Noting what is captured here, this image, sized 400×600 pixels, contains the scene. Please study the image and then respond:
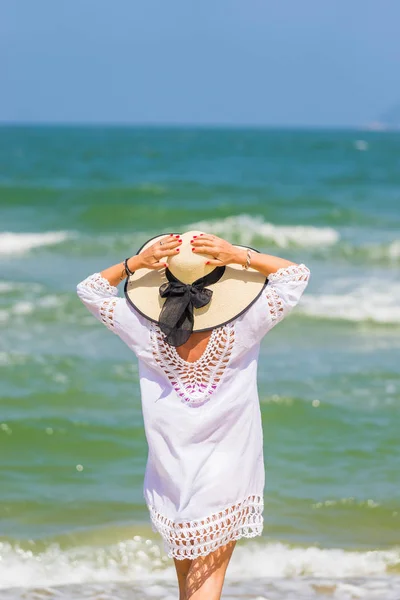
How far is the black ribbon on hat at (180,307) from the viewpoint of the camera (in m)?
3.22

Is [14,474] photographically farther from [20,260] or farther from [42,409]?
[20,260]

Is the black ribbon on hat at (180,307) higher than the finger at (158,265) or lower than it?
lower

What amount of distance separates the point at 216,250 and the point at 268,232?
1711 centimetres

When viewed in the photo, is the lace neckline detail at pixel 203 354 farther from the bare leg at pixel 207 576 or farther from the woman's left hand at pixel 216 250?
the bare leg at pixel 207 576

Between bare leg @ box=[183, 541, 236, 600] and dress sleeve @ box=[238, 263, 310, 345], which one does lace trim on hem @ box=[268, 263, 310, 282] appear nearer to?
dress sleeve @ box=[238, 263, 310, 345]

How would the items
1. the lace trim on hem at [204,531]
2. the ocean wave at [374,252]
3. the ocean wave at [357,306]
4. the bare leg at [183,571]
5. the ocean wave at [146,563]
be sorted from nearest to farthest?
the lace trim on hem at [204,531]
the bare leg at [183,571]
the ocean wave at [146,563]
the ocean wave at [357,306]
the ocean wave at [374,252]

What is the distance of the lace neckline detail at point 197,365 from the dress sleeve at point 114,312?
6 centimetres

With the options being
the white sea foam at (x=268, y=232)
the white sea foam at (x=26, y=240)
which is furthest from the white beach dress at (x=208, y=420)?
the white sea foam at (x=268, y=232)

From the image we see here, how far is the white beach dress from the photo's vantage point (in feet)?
10.8

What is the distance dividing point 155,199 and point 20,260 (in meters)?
9.31

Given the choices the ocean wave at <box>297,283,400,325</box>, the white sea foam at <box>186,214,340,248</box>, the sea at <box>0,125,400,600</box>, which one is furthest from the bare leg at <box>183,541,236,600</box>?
the white sea foam at <box>186,214,340,248</box>

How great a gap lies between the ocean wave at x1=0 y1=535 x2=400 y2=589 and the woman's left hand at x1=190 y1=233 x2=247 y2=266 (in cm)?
235

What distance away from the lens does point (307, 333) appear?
427 inches

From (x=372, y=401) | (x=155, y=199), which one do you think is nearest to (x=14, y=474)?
(x=372, y=401)
